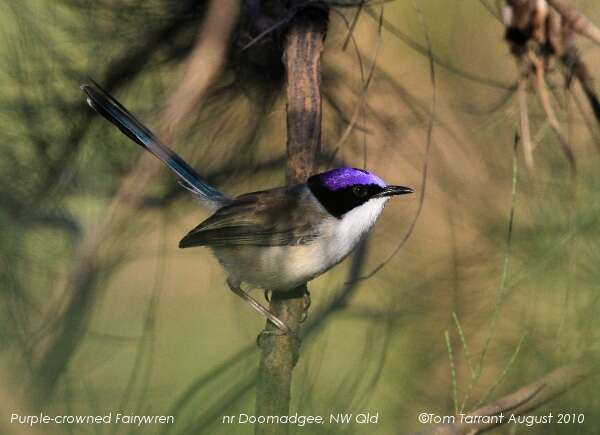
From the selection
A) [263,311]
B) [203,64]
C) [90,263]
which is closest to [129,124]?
[203,64]

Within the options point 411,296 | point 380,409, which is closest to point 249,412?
point 380,409

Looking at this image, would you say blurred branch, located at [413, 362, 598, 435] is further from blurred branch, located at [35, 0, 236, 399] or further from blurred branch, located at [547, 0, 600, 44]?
blurred branch, located at [35, 0, 236, 399]

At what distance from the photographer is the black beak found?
260cm

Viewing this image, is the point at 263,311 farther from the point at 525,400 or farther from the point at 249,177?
the point at 525,400

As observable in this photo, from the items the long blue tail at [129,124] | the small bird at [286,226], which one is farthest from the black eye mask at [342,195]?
the long blue tail at [129,124]

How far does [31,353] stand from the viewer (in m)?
2.00

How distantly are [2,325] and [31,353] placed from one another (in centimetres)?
15

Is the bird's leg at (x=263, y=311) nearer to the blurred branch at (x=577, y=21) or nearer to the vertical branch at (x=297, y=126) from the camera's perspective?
the vertical branch at (x=297, y=126)

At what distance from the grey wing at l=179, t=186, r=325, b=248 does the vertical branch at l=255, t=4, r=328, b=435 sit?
0.41 ft

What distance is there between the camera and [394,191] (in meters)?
2.65

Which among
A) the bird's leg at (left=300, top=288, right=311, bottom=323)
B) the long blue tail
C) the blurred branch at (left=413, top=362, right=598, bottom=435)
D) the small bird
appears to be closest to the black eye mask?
the small bird

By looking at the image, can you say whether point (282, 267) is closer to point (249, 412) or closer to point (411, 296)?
point (411, 296)

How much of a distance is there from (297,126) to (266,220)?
2.15 feet

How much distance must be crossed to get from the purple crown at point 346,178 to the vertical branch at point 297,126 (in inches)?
2.8
